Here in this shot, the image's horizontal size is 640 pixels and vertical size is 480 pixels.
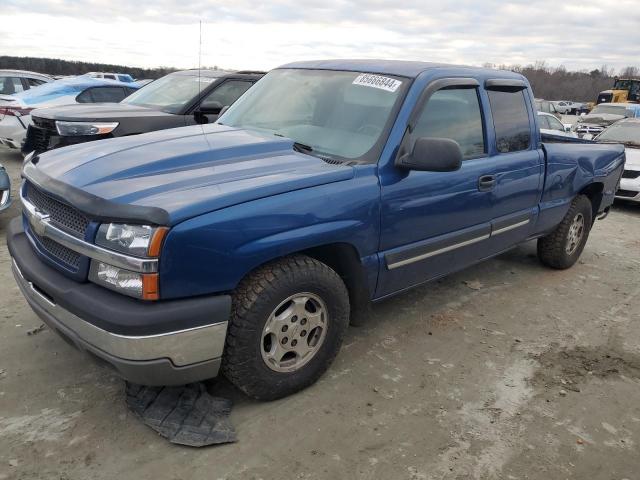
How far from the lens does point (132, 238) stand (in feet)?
7.97

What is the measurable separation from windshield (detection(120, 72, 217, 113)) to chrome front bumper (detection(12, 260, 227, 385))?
4.96 meters

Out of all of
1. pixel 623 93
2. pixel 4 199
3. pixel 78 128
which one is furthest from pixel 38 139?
pixel 623 93

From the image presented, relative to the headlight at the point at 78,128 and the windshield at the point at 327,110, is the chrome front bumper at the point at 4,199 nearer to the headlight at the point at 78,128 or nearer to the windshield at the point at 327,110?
the headlight at the point at 78,128

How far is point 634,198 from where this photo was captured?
936cm

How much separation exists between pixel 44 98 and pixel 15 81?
4.18 meters

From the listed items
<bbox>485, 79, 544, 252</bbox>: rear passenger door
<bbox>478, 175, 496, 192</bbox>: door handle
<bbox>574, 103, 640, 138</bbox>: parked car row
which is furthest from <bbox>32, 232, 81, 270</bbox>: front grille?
<bbox>574, 103, 640, 138</bbox>: parked car row

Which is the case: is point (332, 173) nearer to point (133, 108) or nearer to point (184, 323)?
point (184, 323)

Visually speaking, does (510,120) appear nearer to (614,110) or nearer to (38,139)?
(38,139)

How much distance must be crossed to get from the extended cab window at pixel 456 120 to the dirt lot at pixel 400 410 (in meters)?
1.40

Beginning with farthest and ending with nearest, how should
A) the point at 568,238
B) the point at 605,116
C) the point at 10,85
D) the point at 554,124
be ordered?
the point at 605,116 < the point at 554,124 < the point at 10,85 < the point at 568,238

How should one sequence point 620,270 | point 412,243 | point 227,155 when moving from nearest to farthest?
point 227,155, point 412,243, point 620,270

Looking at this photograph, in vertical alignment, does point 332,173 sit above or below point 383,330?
above

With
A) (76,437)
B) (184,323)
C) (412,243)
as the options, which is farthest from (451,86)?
(76,437)

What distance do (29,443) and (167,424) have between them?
0.64 metres
